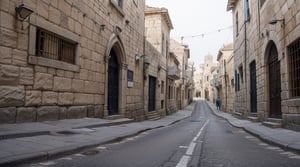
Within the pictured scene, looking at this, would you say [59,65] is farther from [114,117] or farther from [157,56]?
[157,56]

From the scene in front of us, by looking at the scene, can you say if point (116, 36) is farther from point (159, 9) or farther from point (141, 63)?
point (159, 9)

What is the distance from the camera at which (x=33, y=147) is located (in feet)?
16.5

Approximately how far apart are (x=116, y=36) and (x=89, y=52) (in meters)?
2.94

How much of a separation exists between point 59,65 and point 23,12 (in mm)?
1952

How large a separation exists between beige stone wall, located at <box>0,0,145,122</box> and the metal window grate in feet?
0.68

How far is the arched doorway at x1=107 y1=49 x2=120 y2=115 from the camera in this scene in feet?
40.8

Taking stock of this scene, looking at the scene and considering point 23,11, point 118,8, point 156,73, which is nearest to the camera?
point 23,11

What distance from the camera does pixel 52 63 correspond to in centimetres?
757

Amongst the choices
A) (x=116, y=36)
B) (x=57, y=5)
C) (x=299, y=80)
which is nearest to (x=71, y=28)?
(x=57, y=5)

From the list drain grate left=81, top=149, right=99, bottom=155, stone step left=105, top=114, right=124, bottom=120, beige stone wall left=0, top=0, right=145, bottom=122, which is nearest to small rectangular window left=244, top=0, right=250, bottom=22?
beige stone wall left=0, top=0, right=145, bottom=122

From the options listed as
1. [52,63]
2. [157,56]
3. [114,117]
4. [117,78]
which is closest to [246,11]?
[157,56]

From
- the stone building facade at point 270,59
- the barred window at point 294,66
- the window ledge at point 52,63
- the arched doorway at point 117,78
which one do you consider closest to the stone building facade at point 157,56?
the arched doorway at point 117,78

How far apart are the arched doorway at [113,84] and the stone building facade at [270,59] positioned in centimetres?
655

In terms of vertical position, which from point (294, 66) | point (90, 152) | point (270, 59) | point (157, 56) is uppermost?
point (157, 56)
